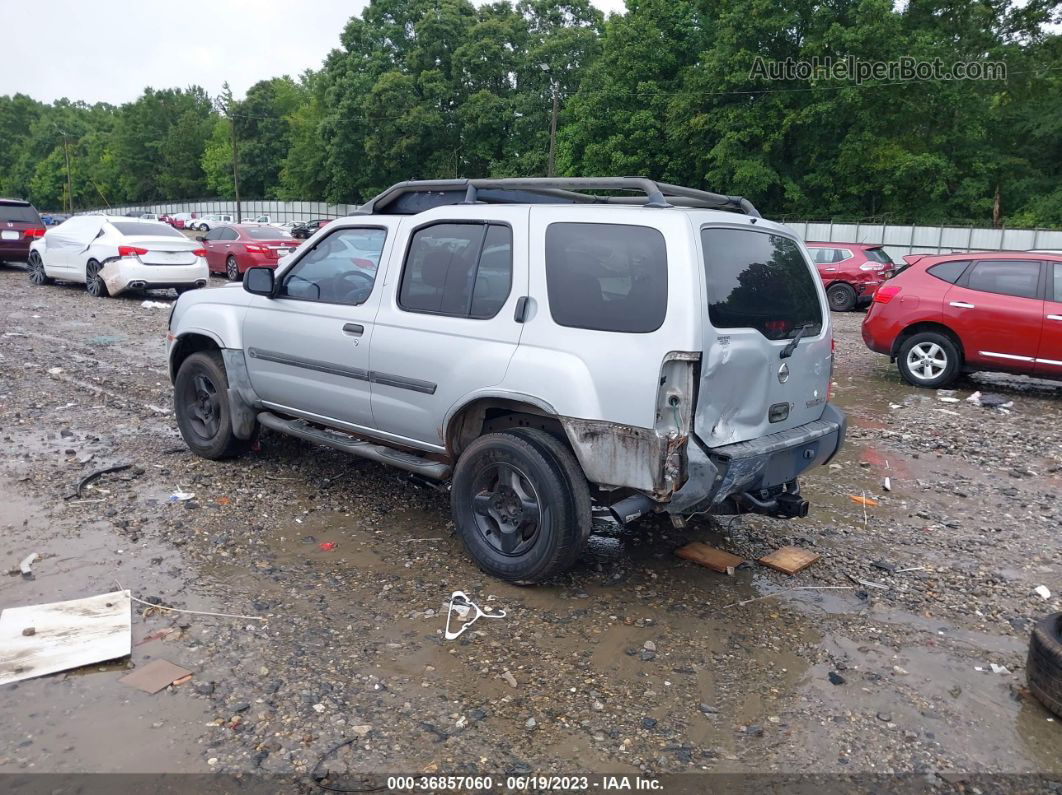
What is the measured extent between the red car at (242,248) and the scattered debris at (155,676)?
1675cm

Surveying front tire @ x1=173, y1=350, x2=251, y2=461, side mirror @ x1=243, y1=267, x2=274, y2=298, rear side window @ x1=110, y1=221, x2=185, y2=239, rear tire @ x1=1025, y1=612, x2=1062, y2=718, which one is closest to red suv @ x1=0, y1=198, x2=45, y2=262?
rear side window @ x1=110, y1=221, x2=185, y2=239

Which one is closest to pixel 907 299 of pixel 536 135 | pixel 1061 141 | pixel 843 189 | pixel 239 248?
pixel 239 248

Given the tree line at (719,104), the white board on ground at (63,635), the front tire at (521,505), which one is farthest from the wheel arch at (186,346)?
the tree line at (719,104)

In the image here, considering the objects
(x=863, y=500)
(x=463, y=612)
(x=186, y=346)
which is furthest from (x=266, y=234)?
(x=463, y=612)

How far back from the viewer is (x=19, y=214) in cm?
1945

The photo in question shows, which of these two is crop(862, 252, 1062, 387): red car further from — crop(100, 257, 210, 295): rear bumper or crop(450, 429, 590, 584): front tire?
crop(100, 257, 210, 295): rear bumper

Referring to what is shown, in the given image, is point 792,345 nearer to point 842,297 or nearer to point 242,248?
point 842,297

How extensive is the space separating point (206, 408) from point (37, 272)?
14419 mm

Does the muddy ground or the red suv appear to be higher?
the red suv

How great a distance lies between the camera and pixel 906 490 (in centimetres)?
629

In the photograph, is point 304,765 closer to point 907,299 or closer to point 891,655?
point 891,655

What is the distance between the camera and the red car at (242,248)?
63.4ft

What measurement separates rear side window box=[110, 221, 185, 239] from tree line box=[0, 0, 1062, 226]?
24.2 metres

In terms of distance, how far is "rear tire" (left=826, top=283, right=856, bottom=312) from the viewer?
19.4m
